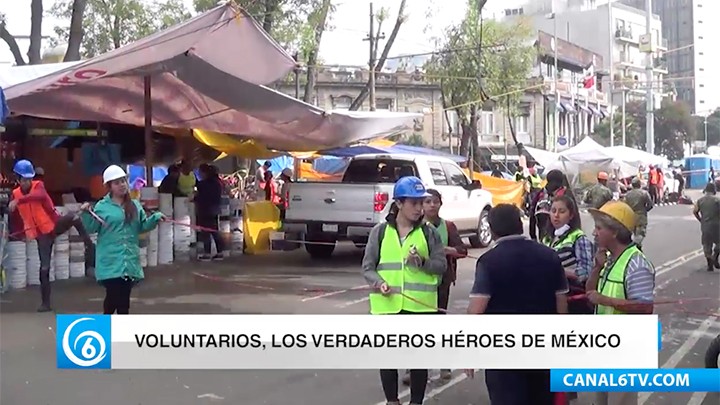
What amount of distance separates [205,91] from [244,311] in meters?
4.87

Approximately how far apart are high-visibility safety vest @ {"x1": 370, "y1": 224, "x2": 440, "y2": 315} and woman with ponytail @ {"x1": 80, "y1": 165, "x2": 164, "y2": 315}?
1.92 metres

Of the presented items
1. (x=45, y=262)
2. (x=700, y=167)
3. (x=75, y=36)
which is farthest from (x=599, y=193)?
(x=75, y=36)

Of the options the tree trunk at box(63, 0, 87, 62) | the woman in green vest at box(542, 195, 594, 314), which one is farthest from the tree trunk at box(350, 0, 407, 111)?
the tree trunk at box(63, 0, 87, 62)

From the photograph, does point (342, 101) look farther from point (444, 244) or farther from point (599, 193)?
point (444, 244)

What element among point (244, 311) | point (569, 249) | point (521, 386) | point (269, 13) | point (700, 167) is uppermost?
point (269, 13)

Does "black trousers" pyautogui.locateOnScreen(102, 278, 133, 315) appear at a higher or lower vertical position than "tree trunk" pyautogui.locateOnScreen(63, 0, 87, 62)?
lower

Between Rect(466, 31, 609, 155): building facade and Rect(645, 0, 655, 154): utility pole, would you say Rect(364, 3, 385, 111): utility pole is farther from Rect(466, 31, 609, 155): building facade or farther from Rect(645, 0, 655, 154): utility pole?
Rect(645, 0, 655, 154): utility pole

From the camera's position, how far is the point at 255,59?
8.55 meters

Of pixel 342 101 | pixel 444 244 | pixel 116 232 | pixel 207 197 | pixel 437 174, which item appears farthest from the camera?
pixel 207 197

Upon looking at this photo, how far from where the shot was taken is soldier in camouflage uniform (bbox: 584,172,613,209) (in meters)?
5.75

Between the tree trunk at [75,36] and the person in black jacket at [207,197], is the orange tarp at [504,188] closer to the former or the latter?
the person in black jacket at [207,197]

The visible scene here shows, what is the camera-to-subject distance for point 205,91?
9.47 m

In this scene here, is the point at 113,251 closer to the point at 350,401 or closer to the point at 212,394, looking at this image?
the point at 212,394

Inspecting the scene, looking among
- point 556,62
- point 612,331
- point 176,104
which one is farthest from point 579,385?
point 176,104
